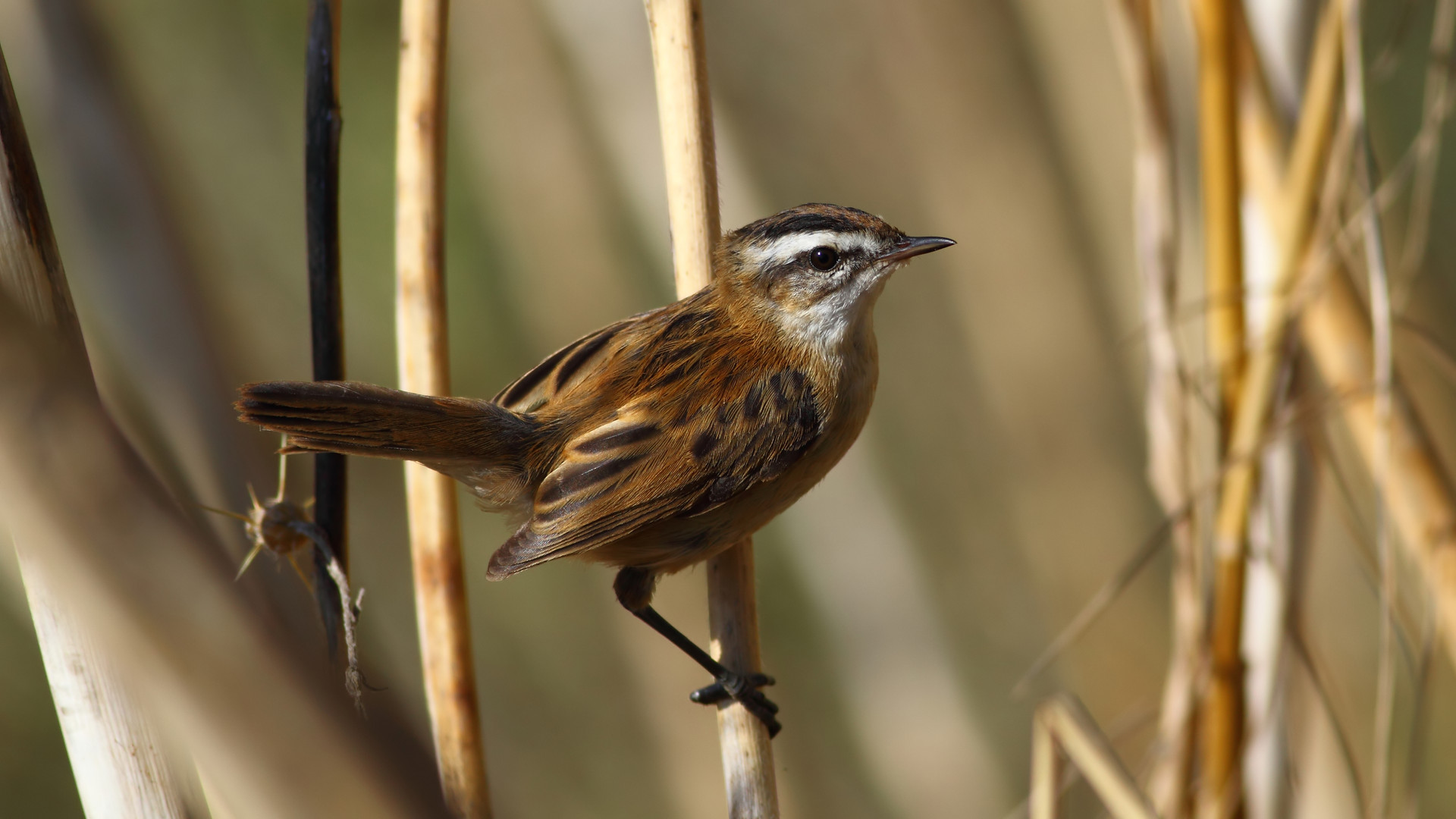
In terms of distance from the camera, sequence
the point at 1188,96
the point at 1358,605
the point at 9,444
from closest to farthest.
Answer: the point at 9,444, the point at 1188,96, the point at 1358,605

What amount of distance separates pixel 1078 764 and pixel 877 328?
10.7ft

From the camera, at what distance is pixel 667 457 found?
2.02m

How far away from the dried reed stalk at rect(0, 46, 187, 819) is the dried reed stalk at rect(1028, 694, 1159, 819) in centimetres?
128

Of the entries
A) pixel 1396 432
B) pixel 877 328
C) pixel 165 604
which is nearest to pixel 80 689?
pixel 165 604

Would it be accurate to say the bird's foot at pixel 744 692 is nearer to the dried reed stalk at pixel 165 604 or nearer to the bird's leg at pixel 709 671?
the bird's leg at pixel 709 671

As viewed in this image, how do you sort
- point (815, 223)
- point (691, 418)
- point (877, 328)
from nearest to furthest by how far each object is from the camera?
point (691, 418) < point (815, 223) < point (877, 328)

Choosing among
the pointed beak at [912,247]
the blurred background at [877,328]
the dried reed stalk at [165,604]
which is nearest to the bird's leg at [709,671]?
the pointed beak at [912,247]

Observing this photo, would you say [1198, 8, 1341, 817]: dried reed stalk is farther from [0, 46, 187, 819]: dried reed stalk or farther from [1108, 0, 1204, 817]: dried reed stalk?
[0, 46, 187, 819]: dried reed stalk

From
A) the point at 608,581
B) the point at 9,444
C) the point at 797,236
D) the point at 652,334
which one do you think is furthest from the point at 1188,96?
the point at 608,581

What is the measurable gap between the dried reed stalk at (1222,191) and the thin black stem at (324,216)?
1.47 metres

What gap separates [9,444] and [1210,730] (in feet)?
5.69

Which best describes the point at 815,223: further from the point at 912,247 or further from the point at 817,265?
the point at 912,247

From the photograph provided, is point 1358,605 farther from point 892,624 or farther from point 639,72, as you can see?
point 639,72

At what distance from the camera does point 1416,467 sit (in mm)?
1766
